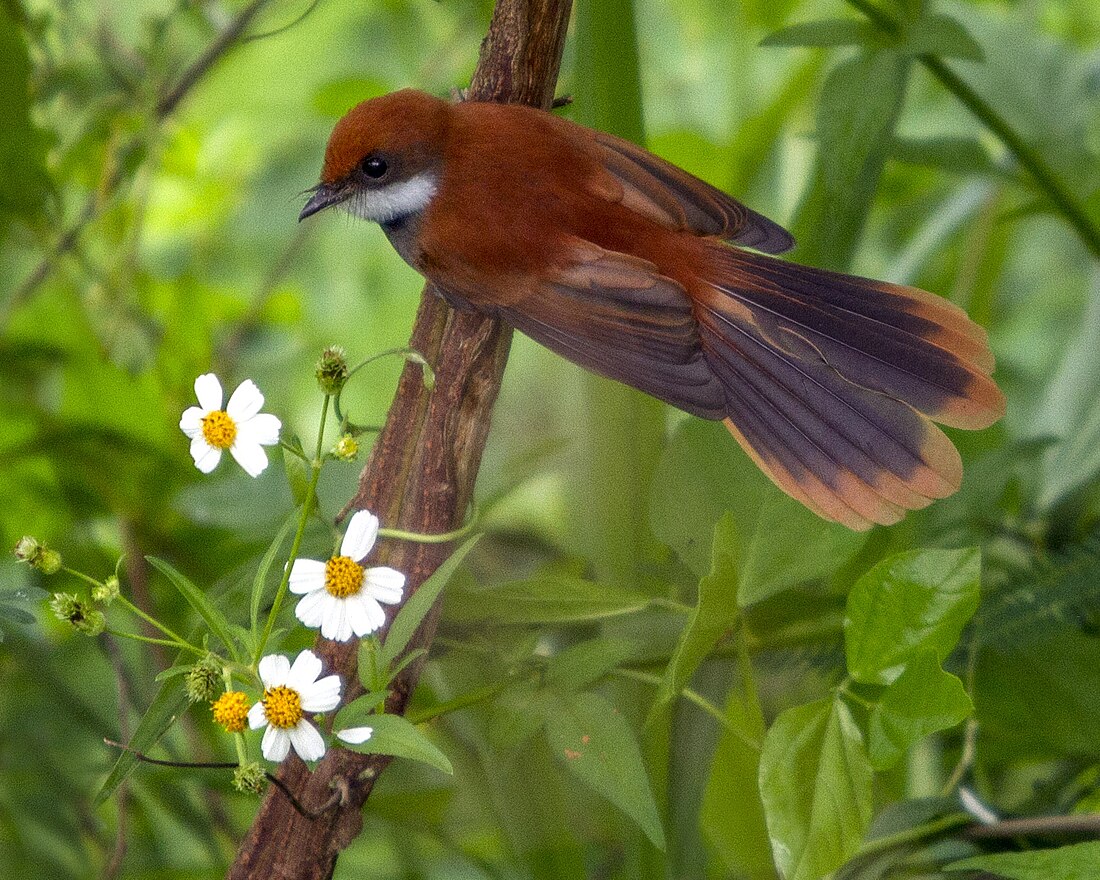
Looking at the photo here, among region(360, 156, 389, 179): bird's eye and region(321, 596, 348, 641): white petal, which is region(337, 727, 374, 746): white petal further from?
region(360, 156, 389, 179): bird's eye

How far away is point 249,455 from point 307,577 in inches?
3.0

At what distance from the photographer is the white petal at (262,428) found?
0.67 m

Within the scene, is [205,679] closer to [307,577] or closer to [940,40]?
[307,577]

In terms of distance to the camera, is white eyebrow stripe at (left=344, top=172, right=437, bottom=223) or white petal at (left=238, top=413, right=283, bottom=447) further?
white eyebrow stripe at (left=344, top=172, right=437, bottom=223)

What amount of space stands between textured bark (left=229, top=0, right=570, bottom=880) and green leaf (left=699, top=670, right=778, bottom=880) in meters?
0.28

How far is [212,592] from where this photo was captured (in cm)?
78

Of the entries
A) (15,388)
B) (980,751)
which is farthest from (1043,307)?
(15,388)

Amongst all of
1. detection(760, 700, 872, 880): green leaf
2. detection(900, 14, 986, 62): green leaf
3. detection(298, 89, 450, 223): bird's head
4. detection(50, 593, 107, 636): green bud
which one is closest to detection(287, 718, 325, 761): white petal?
detection(50, 593, 107, 636): green bud

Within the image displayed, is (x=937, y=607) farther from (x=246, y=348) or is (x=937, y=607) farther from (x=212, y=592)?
(x=246, y=348)

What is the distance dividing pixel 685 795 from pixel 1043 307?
1.33 meters

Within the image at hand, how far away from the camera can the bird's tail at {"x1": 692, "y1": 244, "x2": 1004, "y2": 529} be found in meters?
0.88

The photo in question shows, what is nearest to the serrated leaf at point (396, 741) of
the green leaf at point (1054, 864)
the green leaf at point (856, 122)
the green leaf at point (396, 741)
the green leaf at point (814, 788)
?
the green leaf at point (396, 741)

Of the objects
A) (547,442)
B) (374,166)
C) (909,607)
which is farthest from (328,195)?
(909,607)

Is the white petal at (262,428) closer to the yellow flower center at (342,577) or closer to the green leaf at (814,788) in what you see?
the yellow flower center at (342,577)
